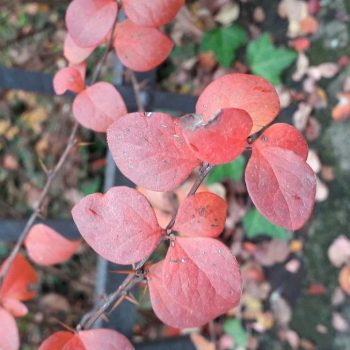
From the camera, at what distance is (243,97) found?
502 mm

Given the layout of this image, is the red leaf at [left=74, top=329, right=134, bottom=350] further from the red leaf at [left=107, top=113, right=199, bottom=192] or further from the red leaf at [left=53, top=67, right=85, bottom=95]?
the red leaf at [left=53, top=67, right=85, bottom=95]

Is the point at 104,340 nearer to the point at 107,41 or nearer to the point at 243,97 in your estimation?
the point at 243,97

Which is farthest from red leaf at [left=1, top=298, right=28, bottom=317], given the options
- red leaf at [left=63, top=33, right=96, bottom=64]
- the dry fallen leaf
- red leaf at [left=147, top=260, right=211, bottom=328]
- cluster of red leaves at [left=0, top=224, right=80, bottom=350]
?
the dry fallen leaf

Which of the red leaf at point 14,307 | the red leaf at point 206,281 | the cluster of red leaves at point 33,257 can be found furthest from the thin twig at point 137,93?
the red leaf at point 206,281

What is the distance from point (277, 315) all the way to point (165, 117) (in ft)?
3.77

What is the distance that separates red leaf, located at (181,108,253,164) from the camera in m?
0.44

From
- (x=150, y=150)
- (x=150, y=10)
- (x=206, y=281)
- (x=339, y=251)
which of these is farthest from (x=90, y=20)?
(x=339, y=251)

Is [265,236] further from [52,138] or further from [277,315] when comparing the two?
[52,138]

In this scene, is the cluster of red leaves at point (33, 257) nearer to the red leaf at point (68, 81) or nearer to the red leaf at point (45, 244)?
the red leaf at point (45, 244)

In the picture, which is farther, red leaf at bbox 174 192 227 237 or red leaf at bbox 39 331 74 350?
red leaf at bbox 39 331 74 350

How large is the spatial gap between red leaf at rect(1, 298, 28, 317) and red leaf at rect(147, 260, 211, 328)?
0.33 metres

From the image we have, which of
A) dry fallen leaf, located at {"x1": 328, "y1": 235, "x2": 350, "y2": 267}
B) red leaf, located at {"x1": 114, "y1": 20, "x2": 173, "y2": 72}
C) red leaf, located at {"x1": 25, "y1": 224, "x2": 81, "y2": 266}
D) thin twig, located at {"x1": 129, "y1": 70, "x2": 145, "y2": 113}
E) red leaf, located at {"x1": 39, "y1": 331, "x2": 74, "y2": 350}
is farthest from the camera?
dry fallen leaf, located at {"x1": 328, "y1": 235, "x2": 350, "y2": 267}

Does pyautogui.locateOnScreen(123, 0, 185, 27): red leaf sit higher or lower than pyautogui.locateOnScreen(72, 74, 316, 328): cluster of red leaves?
higher

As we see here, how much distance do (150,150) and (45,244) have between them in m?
0.48
